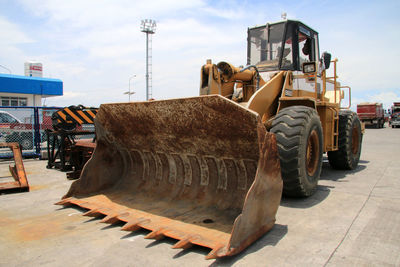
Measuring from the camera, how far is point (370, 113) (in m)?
30.8

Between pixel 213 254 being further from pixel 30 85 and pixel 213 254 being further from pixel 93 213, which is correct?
pixel 30 85

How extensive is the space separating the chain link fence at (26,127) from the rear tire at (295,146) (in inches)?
351

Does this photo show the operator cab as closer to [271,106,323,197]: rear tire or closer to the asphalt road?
[271,106,323,197]: rear tire

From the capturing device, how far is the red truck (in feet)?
101

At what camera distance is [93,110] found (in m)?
9.15

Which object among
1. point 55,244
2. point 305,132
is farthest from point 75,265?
point 305,132

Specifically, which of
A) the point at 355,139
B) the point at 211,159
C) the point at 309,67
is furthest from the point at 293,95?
the point at 355,139

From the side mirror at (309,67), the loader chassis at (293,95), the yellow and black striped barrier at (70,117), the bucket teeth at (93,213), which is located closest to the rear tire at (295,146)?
the loader chassis at (293,95)

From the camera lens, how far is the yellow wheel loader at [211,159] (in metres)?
3.23

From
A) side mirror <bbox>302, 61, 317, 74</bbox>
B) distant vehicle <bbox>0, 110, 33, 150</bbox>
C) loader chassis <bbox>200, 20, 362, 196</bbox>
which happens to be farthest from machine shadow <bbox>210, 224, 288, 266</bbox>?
distant vehicle <bbox>0, 110, 33, 150</bbox>

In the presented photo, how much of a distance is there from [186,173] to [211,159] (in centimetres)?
49

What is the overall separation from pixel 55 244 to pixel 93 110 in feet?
20.8

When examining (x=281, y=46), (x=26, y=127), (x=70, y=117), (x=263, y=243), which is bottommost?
(x=263, y=243)

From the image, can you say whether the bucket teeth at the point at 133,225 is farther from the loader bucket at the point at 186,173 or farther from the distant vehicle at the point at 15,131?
the distant vehicle at the point at 15,131
